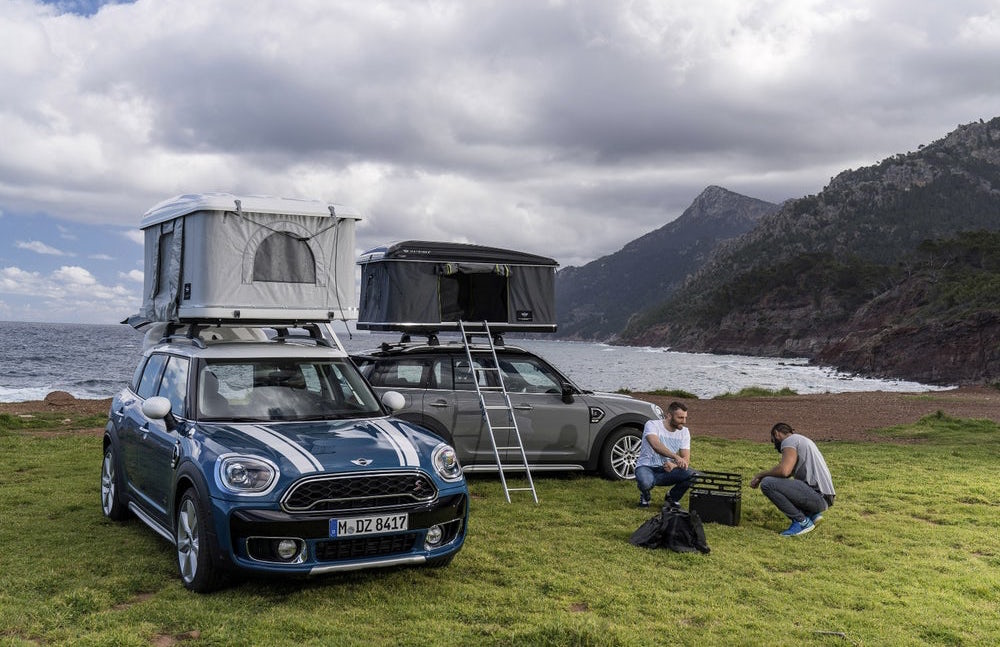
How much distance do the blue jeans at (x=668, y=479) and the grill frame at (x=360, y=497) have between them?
11.9 feet

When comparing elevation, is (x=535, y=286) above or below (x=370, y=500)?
above

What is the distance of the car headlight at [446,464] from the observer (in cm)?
639

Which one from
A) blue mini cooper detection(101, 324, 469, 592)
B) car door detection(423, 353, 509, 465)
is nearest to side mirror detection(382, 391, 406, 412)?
blue mini cooper detection(101, 324, 469, 592)

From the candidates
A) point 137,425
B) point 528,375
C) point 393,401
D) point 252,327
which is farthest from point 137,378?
point 528,375

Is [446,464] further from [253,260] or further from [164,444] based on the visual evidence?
[253,260]

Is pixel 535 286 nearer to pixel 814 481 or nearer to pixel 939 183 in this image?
pixel 814 481

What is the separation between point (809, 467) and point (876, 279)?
335ft

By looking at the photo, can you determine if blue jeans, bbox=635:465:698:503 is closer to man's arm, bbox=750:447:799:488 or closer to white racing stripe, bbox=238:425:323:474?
man's arm, bbox=750:447:799:488

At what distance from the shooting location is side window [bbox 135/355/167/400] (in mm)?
8031

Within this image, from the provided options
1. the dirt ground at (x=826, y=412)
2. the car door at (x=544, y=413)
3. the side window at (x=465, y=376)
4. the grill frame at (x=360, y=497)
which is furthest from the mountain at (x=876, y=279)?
the grill frame at (x=360, y=497)

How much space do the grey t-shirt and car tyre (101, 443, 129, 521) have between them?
6616 millimetres

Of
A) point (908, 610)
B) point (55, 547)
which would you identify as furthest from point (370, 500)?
point (908, 610)

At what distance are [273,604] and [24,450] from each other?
10.1m

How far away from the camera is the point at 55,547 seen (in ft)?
24.3
